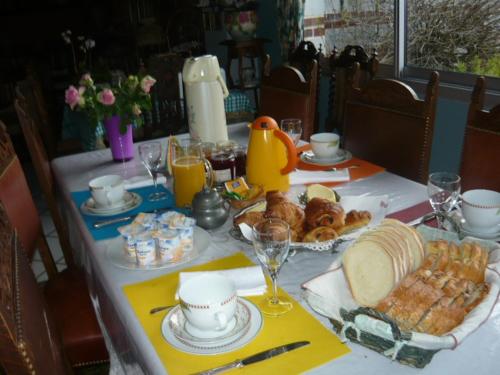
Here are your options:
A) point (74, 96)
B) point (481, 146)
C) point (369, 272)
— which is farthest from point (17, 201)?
point (481, 146)

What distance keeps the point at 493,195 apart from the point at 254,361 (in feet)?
2.06

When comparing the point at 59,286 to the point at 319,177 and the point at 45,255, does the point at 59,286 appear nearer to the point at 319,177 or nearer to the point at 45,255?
the point at 45,255

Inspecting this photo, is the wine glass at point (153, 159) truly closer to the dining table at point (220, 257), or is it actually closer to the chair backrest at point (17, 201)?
the dining table at point (220, 257)

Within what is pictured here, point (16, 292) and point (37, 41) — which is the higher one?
point (37, 41)

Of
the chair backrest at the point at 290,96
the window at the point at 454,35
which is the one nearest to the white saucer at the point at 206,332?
the chair backrest at the point at 290,96

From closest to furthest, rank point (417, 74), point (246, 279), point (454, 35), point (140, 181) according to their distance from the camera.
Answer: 1. point (246, 279)
2. point (140, 181)
3. point (454, 35)
4. point (417, 74)

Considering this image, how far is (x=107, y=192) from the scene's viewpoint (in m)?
1.17

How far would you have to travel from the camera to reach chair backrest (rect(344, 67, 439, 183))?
1.45 metres

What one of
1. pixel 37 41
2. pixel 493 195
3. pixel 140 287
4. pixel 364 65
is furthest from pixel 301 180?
pixel 37 41

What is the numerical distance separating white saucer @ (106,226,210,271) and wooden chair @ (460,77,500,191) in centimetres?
78

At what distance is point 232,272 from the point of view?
863 millimetres

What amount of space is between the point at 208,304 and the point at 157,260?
30cm

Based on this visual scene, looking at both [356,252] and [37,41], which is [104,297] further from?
[37,41]

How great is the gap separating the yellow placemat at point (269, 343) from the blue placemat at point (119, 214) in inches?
11.1
